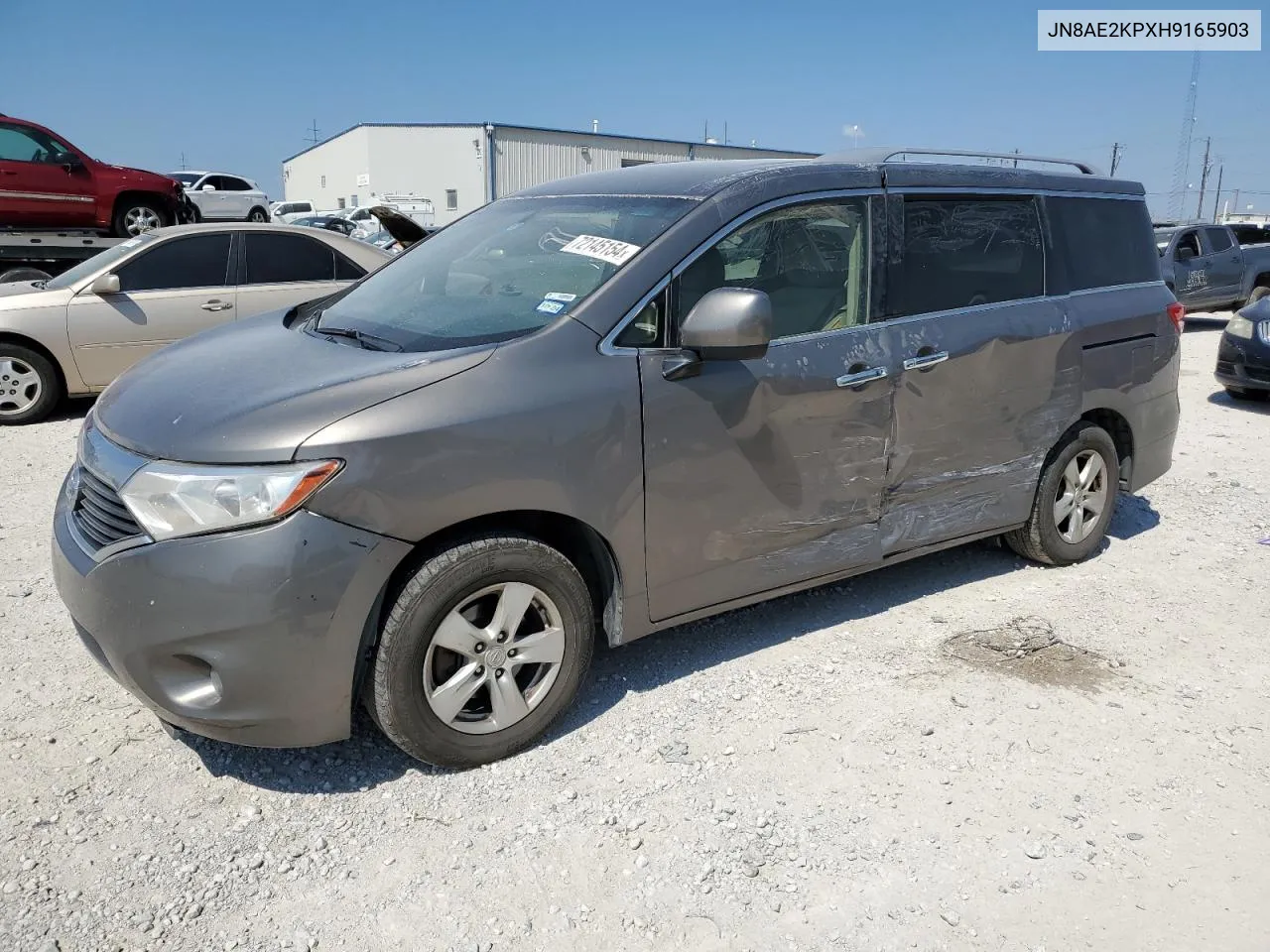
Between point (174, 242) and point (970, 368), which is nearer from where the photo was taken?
point (970, 368)

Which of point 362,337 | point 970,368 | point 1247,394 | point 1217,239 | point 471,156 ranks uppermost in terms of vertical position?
point 471,156

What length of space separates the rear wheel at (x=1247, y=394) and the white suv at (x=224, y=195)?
21615 millimetres

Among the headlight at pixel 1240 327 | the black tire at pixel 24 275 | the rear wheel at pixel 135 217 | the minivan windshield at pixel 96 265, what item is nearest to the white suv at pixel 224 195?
the rear wheel at pixel 135 217

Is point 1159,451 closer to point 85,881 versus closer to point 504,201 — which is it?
point 504,201

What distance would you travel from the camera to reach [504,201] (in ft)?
13.5

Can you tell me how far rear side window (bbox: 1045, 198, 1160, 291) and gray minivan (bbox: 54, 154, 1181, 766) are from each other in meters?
0.04

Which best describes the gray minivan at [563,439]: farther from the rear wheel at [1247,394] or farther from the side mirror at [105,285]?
the rear wheel at [1247,394]

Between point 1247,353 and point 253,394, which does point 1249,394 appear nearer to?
point 1247,353

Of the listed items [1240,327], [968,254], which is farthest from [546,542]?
[1240,327]

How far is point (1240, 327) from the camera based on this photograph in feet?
29.9

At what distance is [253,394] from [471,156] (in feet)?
153

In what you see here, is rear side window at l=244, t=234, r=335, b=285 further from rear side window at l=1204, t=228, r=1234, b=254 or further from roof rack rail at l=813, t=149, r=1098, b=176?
rear side window at l=1204, t=228, r=1234, b=254

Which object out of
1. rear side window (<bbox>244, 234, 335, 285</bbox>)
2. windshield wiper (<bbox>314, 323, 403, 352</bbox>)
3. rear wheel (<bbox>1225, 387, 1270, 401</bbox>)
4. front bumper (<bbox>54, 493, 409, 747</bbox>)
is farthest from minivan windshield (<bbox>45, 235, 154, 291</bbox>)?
rear wheel (<bbox>1225, 387, 1270, 401</bbox>)

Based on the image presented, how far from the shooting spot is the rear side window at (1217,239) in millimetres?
14641
